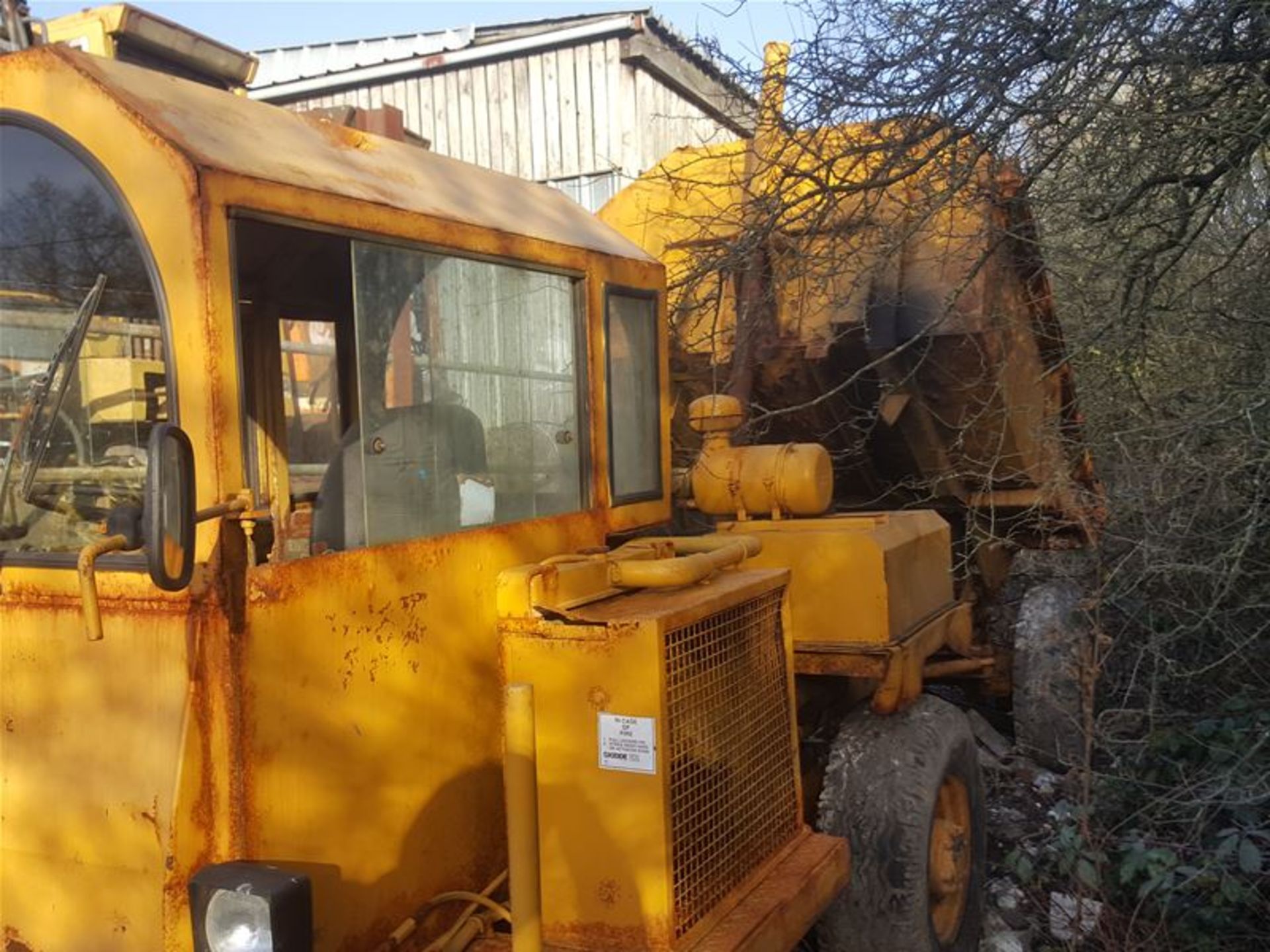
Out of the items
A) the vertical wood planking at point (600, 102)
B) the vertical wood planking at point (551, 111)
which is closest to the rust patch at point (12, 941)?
the vertical wood planking at point (551, 111)

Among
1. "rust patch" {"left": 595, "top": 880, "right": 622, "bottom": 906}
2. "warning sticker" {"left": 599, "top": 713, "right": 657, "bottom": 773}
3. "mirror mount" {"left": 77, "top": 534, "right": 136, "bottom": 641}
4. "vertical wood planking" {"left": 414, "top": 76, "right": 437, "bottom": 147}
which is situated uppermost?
"vertical wood planking" {"left": 414, "top": 76, "right": 437, "bottom": 147}

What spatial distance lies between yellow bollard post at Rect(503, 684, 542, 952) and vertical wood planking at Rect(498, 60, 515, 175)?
1150cm

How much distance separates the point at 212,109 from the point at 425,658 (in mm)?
1192

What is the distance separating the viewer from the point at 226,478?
1.92 meters

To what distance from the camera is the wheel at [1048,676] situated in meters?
5.18

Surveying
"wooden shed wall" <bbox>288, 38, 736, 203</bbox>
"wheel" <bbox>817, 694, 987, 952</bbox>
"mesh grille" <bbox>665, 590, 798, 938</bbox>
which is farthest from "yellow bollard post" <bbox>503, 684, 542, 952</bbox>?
"wooden shed wall" <bbox>288, 38, 736, 203</bbox>

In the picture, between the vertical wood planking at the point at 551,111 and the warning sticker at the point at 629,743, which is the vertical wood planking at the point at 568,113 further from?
the warning sticker at the point at 629,743

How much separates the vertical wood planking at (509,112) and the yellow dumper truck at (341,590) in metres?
10.3

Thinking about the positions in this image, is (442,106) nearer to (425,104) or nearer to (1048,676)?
(425,104)

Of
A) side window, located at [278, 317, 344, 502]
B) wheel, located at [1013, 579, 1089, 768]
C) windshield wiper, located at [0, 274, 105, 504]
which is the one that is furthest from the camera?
wheel, located at [1013, 579, 1089, 768]

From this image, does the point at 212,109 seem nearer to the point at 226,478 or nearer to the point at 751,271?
the point at 226,478

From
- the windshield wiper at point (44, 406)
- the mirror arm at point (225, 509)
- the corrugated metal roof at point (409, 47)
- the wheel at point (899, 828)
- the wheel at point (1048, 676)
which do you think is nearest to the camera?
the mirror arm at point (225, 509)

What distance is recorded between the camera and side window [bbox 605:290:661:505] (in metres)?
3.04

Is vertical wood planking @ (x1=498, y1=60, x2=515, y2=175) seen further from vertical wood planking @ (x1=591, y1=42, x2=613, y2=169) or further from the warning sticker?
the warning sticker
